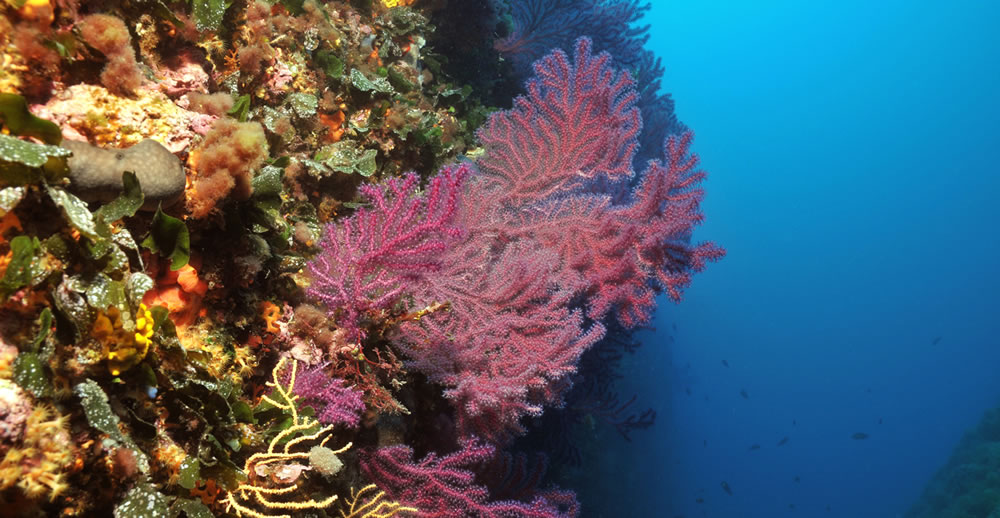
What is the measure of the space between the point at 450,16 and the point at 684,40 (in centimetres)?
12149

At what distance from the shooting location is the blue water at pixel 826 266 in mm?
31234

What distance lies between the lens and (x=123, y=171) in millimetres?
1653

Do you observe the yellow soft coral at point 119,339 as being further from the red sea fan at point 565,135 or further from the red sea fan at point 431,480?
the red sea fan at point 565,135

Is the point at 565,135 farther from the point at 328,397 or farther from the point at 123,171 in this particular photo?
the point at 123,171

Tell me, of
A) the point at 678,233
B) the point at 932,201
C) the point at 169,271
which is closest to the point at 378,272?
the point at 169,271

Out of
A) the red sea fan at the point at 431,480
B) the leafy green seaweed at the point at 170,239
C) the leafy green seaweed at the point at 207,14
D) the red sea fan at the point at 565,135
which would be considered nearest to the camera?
the leafy green seaweed at the point at 170,239

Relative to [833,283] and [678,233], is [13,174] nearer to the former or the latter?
[678,233]

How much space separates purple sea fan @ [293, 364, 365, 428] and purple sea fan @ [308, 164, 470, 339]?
0.32 m

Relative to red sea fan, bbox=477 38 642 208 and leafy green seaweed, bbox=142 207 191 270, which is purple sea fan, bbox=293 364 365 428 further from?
red sea fan, bbox=477 38 642 208

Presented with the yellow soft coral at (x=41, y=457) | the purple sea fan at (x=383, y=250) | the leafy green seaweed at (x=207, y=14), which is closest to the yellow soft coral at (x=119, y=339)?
the yellow soft coral at (x=41, y=457)

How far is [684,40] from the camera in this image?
107500mm

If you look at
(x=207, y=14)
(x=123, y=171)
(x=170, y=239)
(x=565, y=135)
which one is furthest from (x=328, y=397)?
(x=565, y=135)

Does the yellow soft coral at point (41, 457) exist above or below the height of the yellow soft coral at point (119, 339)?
below

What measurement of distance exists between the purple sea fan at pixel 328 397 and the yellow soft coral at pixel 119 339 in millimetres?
990
